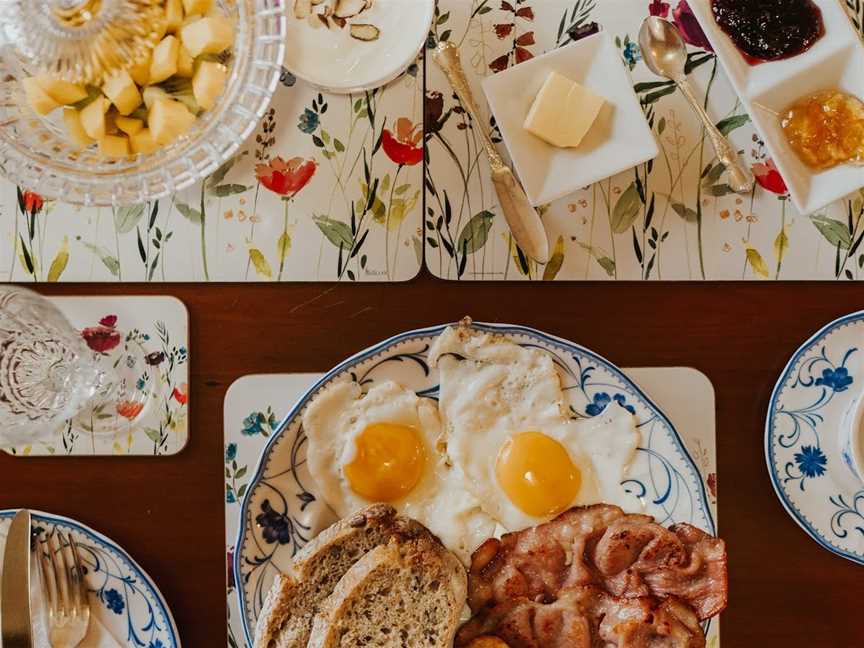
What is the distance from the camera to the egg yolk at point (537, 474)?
1490 mm

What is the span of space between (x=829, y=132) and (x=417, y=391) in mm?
938

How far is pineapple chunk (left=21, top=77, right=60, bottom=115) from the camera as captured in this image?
1.27 m

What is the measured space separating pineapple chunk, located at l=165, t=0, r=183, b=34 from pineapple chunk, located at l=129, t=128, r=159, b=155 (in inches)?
6.6

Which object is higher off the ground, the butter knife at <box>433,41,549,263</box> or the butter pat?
the butter pat

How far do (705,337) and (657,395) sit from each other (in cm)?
16

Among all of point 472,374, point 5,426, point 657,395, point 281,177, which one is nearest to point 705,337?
point 657,395

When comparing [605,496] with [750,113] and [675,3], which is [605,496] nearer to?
[750,113]

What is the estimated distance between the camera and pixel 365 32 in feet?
5.12

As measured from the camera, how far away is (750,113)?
1.50 m

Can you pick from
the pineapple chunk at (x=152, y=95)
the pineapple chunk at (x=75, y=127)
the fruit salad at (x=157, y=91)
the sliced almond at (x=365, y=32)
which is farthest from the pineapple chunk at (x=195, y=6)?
the sliced almond at (x=365, y=32)

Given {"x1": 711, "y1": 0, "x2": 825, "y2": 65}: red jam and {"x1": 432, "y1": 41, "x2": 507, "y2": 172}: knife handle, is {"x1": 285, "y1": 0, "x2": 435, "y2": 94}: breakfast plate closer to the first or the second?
{"x1": 432, "y1": 41, "x2": 507, "y2": 172}: knife handle

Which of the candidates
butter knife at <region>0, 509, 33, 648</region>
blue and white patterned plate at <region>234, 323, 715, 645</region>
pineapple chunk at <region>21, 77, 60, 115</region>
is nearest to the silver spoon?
blue and white patterned plate at <region>234, 323, 715, 645</region>

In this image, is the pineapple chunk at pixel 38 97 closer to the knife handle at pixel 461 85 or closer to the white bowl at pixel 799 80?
the knife handle at pixel 461 85

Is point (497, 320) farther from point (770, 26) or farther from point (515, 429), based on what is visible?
point (770, 26)
